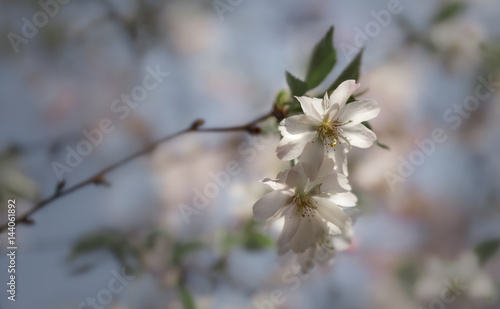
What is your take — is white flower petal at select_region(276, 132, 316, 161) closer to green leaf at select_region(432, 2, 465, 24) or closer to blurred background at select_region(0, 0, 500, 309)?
blurred background at select_region(0, 0, 500, 309)

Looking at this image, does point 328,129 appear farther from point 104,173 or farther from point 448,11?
point 448,11

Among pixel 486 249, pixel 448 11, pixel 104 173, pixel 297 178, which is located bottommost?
pixel 104 173

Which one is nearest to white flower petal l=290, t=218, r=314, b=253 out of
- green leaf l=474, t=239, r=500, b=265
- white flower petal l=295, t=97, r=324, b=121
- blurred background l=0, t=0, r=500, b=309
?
white flower petal l=295, t=97, r=324, b=121

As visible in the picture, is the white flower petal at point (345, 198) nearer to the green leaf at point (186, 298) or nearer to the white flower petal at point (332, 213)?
the white flower petal at point (332, 213)

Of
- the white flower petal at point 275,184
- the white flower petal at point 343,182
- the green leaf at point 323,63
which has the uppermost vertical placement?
the green leaf at point 323,63

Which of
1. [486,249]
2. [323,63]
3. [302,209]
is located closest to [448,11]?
[486,249]

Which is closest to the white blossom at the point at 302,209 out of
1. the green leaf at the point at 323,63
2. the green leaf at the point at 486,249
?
the green leaf at the point at 323,63
